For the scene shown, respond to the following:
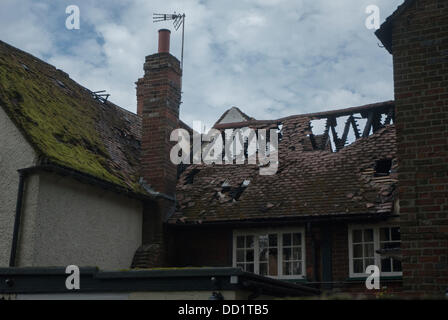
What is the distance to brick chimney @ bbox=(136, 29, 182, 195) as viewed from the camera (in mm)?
16516

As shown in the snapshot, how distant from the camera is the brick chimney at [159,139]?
1580 centimetres

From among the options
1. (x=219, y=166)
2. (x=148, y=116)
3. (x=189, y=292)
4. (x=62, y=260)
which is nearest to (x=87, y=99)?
(x=148, y=116)

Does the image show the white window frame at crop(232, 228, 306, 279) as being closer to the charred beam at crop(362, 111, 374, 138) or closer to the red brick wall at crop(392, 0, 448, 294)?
the charred beam at crop(362, 111, 374, 138)

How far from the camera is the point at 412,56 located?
929 cm

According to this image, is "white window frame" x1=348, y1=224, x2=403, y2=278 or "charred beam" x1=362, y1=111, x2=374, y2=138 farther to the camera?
"charred beam" x1=362, y1=111, x2=374, y2=138

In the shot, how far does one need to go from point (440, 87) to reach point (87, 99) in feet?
39.7

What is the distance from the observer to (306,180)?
16.1 m

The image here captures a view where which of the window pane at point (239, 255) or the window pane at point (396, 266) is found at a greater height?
the window pane at point (239, 255)

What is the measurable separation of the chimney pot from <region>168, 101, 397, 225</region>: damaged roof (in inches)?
132

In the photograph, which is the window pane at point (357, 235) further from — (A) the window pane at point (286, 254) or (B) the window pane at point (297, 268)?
(A) the window pane at point (286, 254)

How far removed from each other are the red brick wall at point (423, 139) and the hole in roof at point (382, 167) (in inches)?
252

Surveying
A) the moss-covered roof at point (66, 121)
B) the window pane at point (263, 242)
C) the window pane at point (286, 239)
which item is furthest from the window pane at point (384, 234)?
the moss-covered roof at point (66, 121)

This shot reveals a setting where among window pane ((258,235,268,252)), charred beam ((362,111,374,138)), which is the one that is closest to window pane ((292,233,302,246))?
window pane ((258,235,268,252))

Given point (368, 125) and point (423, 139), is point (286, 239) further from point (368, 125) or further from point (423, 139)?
point (423, 139)
